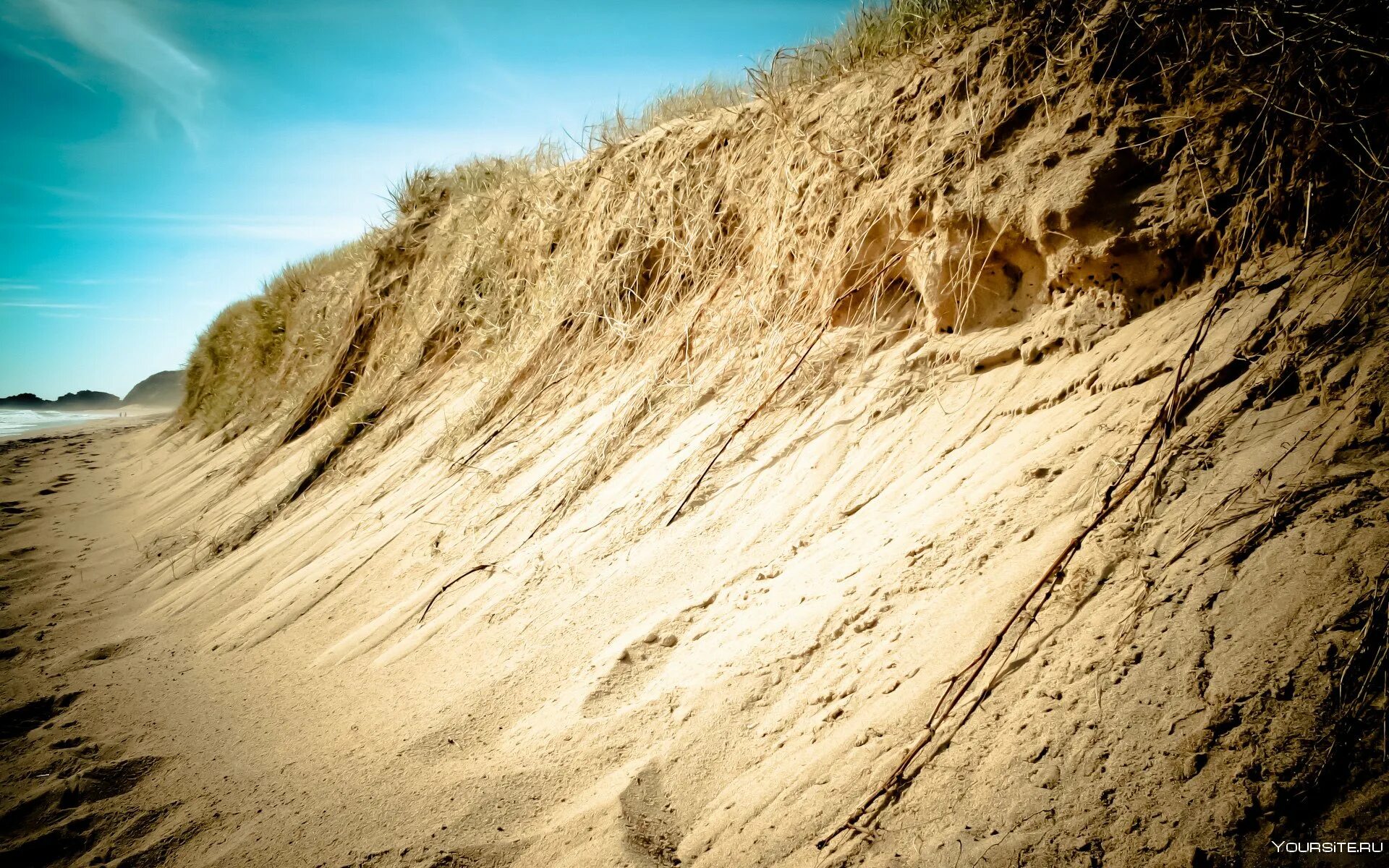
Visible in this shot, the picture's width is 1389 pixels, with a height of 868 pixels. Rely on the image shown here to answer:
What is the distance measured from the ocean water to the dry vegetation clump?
22.8 m

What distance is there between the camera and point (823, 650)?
206cm

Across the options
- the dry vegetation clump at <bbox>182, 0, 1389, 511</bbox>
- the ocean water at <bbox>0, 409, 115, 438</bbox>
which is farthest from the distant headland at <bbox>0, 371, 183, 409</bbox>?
the dry vegetation clump at <bbox>182, 0, 1389, 511</bbox>

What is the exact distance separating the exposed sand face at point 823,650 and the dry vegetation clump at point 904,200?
0.25 meters

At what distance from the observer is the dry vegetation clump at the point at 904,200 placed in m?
2.10

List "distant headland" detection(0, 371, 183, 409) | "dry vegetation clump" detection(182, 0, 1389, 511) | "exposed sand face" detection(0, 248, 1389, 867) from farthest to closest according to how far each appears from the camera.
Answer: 1. "distant headland" detection(0, 371, 183, 409)
2. "dry vegetation clump" detection(182, 0, 1389, 511)
3. "exposed sand face" detection(0, 248, 1389, 867)

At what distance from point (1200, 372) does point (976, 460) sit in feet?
2.43

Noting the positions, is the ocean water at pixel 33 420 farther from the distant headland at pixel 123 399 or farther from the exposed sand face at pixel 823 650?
the exposed sand face at pixel 823 650

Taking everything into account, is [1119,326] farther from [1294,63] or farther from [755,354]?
[755,354]

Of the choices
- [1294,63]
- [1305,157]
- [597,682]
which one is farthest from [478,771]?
[1294,63]

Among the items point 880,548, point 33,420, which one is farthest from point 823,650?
point 33,420

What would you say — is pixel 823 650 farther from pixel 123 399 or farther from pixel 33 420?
pixel 123 399

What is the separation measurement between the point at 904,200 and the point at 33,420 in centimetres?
3737

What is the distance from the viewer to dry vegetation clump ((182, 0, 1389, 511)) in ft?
6.88

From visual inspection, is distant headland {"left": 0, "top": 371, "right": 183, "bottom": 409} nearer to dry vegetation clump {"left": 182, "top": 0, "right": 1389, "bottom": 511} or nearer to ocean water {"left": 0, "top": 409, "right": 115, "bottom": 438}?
ocean water {"left": 0, "top": 409, "right": 115, "bottom": 438}
